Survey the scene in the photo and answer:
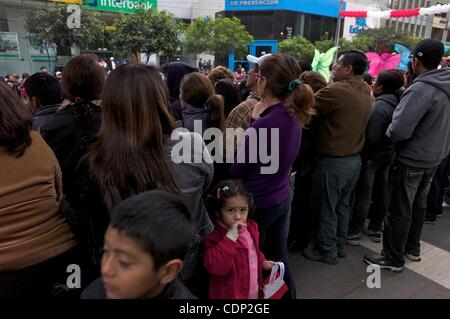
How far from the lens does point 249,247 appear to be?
1.98 m

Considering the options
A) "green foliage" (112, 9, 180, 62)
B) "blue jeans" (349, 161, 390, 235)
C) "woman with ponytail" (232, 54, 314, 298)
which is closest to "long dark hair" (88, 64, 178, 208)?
"woman with ponytail" (232, 54, 314, 298)

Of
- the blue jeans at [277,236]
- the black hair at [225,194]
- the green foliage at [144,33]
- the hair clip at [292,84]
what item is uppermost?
the green foliage at [144,33]

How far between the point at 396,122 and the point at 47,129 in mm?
2568

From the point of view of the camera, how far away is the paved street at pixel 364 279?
2.83 metres

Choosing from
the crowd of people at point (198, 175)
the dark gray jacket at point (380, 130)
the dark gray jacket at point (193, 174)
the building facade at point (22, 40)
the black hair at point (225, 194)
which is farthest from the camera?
the building facade at point (22, 40)

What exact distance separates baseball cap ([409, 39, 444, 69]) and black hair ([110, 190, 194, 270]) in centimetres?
258

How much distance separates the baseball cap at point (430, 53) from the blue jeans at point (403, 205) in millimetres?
859

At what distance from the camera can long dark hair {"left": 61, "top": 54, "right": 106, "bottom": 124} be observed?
2.18m

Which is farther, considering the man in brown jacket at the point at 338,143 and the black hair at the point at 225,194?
the man in brown jacket at the point at 338,143

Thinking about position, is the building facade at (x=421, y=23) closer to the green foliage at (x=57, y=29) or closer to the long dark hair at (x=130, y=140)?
the green foliage at (x=57, y=29)

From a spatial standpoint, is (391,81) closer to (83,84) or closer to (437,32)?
(83,84)

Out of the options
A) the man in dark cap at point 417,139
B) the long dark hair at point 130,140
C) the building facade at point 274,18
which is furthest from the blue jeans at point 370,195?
the building facade at point 274,18

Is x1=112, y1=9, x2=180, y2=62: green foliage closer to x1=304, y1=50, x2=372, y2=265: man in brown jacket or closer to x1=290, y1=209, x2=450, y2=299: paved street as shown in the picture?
x1=304, y1=50, x2=372, y2=265: man in brown jacket
